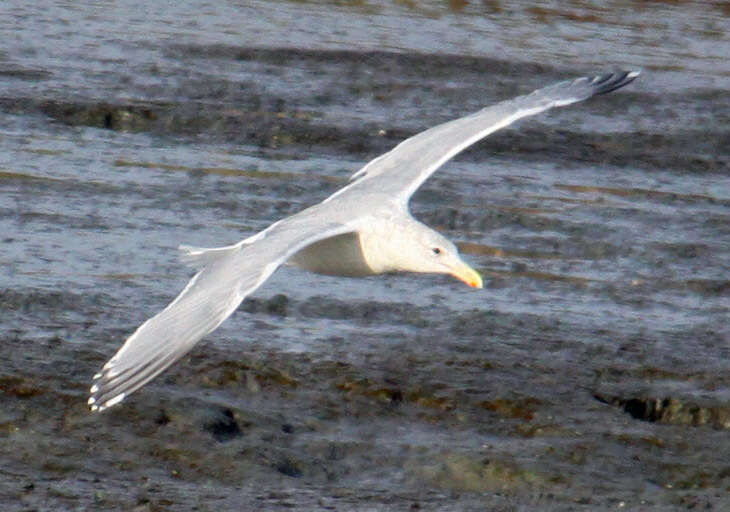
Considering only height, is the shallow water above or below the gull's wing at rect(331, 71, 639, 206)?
below

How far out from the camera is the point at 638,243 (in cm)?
948

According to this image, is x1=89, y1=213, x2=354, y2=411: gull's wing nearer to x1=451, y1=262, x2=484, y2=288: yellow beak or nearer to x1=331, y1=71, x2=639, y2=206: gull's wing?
x1=451, y1=262, x2=484, y2=288: yellow beak

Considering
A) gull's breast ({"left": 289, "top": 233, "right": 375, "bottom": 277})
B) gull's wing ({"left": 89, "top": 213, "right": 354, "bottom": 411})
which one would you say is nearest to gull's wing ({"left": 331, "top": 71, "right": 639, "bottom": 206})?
gull's breast ({"left": 289, "top": 233, "right": 375, "bottom": 277})

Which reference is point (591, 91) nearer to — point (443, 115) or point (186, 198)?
point (186, 198)

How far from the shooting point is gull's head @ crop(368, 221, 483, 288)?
22.3 feet

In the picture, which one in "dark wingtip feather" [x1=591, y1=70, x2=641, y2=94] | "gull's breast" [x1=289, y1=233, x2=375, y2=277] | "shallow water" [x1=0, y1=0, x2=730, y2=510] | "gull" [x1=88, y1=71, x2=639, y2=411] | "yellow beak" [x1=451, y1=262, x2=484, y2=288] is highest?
"dark wingtip feather" [x1=591, y1=70, x2=641, y2=94]

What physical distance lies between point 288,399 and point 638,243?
132 inches

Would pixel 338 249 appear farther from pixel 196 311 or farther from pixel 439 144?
pixel 196 311

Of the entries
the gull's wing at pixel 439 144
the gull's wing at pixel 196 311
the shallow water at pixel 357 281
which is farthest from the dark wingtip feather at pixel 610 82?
the gull's wing at pixel 196 311

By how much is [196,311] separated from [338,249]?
1.45 m

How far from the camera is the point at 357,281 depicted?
8.58 meters

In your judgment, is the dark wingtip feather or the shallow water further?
the dark wingtip feather

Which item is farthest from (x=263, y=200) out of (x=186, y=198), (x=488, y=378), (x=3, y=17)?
(x=3, y=17)

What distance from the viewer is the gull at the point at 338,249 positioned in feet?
17.7
